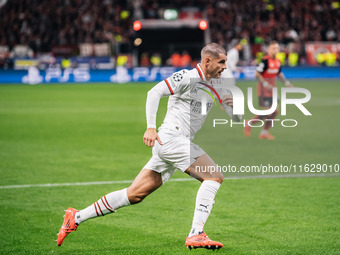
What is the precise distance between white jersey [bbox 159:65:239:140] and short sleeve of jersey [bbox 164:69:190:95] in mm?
52

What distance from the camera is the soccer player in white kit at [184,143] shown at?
17.7 ft

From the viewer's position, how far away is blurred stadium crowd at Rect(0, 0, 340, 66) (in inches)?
1454

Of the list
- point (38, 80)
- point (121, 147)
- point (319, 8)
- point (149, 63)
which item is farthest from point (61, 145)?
point (319, 8)

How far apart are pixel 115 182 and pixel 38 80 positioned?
23821 mm

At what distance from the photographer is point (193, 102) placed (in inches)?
223

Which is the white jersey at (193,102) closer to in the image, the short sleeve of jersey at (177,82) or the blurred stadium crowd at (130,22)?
the short sleeve of jersey at (177,82)

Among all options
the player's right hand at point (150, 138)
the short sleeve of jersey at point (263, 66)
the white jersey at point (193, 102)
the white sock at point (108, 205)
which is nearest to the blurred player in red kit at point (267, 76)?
the short sleeve of jersey at point (263, 66)

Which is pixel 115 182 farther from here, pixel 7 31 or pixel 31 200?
pixel 7 31

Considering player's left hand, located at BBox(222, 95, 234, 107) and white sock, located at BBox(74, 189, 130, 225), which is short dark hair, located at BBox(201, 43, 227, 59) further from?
white sock, located at BBox(74, 189, 130, 225)

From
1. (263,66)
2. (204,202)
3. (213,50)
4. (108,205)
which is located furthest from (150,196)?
(263,66)

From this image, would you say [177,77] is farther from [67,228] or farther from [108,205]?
[67,228]

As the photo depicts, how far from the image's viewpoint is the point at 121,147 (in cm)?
1220

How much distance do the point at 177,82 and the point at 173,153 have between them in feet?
2.17

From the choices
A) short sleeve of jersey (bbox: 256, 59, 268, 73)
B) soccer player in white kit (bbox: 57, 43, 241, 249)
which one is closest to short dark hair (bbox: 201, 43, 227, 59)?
soccer player in white kit (bbox: 57, 43, 241, 249)
